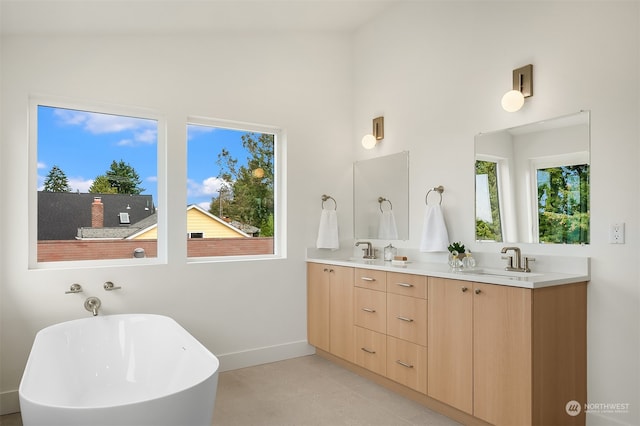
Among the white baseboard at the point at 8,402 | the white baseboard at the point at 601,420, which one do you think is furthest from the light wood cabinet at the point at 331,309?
the white baseboard at the point at 8,402

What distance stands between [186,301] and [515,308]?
239 centimetres

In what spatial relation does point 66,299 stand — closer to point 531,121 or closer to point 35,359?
point 35,359

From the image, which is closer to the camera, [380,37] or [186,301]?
[186,301]

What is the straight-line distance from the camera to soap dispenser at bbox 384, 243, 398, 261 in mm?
3764

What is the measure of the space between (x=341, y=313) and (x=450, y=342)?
115 centimetres

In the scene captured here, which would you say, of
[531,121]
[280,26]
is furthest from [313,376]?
[280,26]

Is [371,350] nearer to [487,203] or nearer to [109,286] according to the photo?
[487,203]

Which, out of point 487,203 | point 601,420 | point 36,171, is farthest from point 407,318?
point 36,171

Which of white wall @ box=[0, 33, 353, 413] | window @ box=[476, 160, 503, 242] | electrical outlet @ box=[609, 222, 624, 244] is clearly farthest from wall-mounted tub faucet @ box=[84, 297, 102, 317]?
electrical outlet @ box=[609, 222, 624, 244]

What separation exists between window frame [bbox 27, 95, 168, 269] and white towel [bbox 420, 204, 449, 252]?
2012mm

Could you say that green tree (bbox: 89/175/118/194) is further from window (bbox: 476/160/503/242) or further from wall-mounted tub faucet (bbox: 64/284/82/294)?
window (bbox: 476/160/503/242)

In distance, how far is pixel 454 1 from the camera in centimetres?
336

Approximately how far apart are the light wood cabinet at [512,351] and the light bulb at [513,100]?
114 centimetres

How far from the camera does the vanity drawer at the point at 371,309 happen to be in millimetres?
3229
